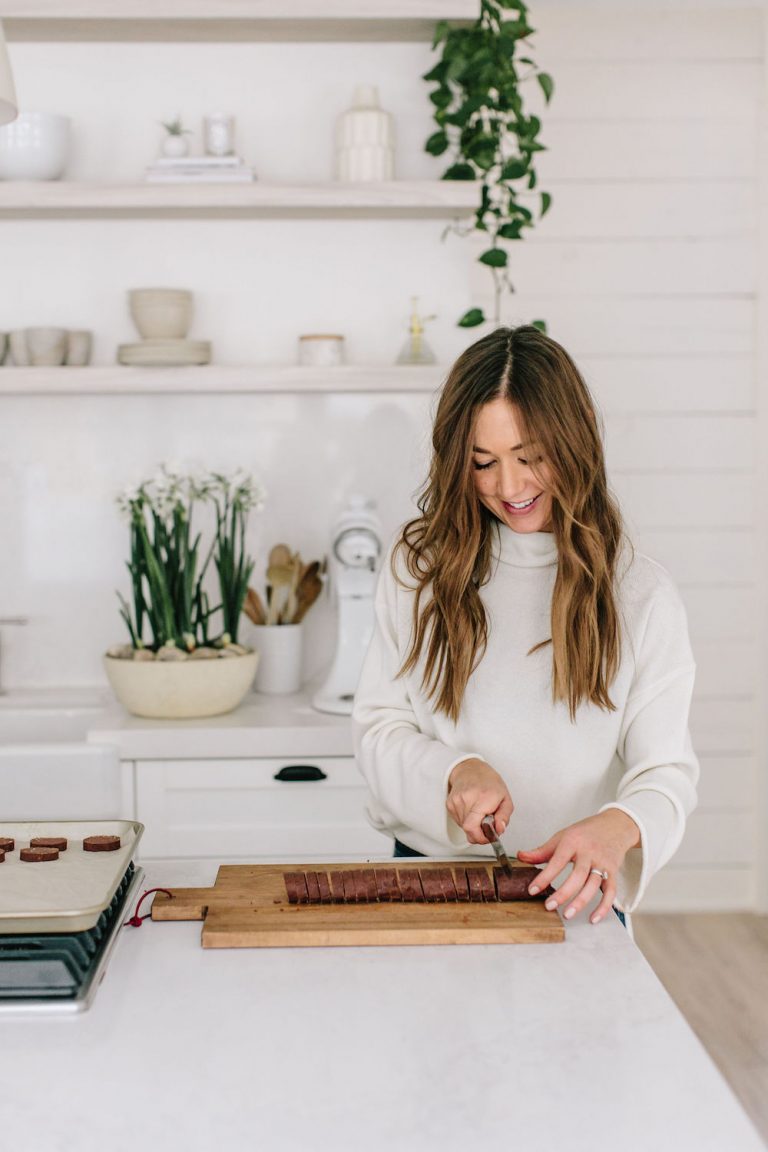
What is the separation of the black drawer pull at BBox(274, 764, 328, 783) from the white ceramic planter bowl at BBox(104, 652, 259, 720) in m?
0.23

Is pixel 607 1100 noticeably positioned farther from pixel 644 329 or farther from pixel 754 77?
pixel 754 77

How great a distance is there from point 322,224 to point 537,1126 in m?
2.55

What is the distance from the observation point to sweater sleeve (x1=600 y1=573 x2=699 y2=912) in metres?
1.50

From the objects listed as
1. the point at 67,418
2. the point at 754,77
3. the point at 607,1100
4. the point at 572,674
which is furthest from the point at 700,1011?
the point at 754,77

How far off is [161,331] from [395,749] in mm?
1598

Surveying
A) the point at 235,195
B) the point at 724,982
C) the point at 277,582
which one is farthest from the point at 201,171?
the point at 724,982

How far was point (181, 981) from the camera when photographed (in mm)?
1204

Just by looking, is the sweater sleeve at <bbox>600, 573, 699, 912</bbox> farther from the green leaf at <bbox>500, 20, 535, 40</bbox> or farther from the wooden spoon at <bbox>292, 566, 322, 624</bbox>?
the green leaf at <bbox>500, 20, 535, 40</bbox>

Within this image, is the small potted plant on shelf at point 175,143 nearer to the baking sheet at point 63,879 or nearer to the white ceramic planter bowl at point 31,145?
the white ceramic planter bowl at point 31,145

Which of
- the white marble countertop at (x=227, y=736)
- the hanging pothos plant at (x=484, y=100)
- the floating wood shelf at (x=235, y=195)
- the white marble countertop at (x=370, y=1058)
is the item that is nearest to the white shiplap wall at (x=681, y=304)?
the hanging pothos plant at (x=484, y=100)

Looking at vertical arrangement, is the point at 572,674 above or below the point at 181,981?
above

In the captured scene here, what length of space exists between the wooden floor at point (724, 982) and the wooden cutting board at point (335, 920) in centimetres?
155

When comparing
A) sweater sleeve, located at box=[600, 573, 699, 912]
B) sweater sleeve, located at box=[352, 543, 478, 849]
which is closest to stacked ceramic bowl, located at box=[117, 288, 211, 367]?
sweater sleeve, located at box=[352, 543, 478, 849]

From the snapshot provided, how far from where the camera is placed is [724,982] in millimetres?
3391
